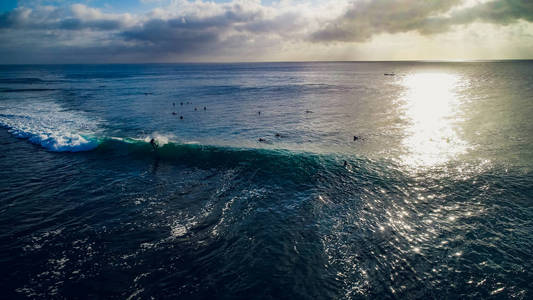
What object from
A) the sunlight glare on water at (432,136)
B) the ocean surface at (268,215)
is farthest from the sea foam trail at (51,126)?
the sunlight glare on water at (432,136)

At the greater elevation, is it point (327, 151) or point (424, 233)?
point (327, 151)

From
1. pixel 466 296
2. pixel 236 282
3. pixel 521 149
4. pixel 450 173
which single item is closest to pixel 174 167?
pixel 236 282

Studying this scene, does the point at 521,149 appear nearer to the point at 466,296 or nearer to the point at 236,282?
the point at 466,296

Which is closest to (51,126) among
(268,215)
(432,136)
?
(268,215)

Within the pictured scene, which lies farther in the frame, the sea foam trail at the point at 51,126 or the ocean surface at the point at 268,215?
the sea foam trail at the point at 51,126

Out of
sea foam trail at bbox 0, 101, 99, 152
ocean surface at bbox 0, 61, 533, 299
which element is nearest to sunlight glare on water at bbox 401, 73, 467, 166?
ocean surface at bbox 0, 61, 533, 299

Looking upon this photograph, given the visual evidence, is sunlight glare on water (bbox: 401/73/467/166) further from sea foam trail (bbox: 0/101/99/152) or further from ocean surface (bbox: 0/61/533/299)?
Result: sea foam trail (bbox: 0/101/99/152)

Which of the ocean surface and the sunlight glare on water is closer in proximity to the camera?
the ocean surface

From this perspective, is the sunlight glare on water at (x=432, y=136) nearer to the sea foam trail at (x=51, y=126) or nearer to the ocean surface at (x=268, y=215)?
the ocean surface at (x=268, y=215)
